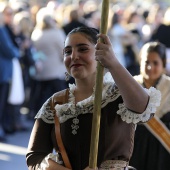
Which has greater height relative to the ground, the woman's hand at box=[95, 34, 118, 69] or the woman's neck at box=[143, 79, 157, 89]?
the woman's neck at box=[143, 79, 157, 89]

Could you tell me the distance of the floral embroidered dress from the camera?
10.3 ft

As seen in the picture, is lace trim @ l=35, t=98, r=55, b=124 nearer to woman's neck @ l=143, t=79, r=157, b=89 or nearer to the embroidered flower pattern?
the embroidered flower pattern

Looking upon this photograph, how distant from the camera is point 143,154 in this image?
17.9 feet

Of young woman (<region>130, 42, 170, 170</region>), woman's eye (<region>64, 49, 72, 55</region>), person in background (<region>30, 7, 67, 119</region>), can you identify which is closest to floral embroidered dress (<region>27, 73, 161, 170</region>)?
woman's eye (<region>64, 49, 72, 55</region>)

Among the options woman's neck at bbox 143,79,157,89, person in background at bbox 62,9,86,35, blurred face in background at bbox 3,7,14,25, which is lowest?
woman's neck at bbox 143,79,157,89

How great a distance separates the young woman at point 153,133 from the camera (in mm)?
5391

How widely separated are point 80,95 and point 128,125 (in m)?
0.32

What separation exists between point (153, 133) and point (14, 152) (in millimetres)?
3952

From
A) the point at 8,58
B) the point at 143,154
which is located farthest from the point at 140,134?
the point at 8,58

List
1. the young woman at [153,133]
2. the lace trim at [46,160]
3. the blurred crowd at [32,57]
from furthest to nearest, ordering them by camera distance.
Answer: the blurred crowd at [32,57] < the young woman at [153,133] < the lace trim at [46,160]

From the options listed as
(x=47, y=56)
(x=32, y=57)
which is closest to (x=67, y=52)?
(x=47, y=56)

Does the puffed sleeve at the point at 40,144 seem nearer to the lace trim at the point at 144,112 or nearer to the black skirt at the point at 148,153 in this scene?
the lace trim at the point at 144,112

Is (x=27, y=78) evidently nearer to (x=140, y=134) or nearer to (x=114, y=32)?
(x=114, y=32)

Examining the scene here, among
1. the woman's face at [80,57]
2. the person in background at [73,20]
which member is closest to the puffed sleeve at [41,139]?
the woman's face at [80,57]
